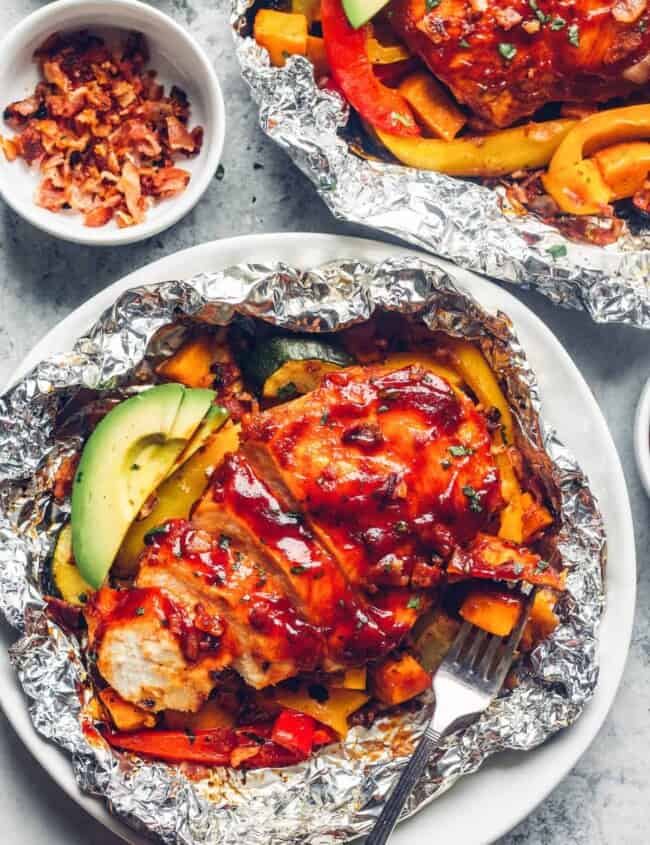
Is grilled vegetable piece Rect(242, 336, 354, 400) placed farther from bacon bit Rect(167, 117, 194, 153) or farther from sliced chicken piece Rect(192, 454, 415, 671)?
bacon bit Rect(167, 117, 194, 153)

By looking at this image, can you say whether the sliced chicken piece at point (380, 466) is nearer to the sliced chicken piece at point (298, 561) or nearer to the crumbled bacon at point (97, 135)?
the sliced chicken piece at point (298, 561)

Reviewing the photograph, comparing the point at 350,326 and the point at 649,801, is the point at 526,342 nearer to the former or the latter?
the point at 350,326

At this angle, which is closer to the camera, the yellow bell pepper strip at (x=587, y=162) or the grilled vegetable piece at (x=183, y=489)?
the grilled vegetable piece at (x=183, y=489)

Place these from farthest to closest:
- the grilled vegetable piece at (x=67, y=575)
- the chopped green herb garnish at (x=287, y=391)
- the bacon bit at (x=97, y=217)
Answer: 1. the bacon bit at (x=97, y=217)
2. the chopped green herb garnish at (x=287, y=391)
3. the grilled vegetable piece at (x=67, y=575)

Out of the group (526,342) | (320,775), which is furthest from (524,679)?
(526,342)

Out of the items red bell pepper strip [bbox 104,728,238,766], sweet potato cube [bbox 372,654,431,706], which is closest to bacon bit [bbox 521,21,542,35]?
sweet potato cube [bbox 372,654,431,706]

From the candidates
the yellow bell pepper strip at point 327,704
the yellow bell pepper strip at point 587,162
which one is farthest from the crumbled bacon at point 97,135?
the yellow bell pepper strip at point 327,704

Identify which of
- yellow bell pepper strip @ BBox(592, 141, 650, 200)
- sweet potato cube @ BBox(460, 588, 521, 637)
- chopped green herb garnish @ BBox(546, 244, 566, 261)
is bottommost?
sweet potato cube @ BBox(460, 588, 521, 637)
